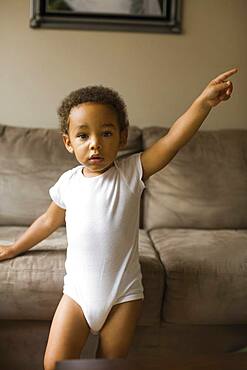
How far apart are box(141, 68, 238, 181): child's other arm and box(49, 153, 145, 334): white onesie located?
0.14 feet

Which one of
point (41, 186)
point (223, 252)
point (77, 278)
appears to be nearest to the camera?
point (77, 278)

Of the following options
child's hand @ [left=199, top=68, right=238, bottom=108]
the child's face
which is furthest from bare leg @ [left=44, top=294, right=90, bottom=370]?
child's hand @ [left=199, top=68, right=238, bottom=108]

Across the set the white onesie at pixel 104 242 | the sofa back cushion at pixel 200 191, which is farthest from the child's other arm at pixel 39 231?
the sofa back cushion at pixel 200 191

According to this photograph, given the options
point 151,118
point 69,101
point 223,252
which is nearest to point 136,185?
point 69,101

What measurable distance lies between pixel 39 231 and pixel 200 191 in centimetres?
79

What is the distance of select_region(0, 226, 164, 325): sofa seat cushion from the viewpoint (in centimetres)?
154

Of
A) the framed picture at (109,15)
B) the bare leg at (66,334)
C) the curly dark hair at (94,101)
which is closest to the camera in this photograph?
the bare leg at (66,334)

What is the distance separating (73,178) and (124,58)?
44.1 inches

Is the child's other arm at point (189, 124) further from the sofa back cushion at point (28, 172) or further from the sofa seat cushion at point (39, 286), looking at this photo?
the sofa back cushion at point (28, 172)

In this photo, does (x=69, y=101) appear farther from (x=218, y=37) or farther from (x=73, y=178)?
(x=218, y=37)

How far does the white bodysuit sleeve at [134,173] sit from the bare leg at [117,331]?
31cm

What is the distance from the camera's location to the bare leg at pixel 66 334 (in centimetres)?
133

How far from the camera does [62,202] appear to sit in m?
1.55

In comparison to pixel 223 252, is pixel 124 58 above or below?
above
